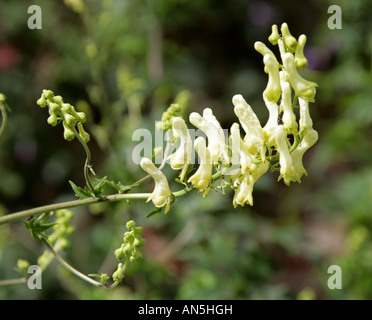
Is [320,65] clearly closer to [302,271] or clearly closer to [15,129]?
[302,271]

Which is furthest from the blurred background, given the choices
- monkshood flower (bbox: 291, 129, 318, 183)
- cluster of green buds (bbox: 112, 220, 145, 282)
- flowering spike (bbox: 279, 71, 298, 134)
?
flowering spike (bbox: 279, 71, 298, 134)

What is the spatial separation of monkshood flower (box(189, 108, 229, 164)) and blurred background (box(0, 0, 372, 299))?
1152 mm

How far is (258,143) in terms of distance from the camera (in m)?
1.21

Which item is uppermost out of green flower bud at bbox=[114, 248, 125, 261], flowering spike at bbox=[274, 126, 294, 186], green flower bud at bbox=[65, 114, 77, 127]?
green flower bud at bbox=[65, 114, 77, 127]

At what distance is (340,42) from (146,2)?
1669 millimetres

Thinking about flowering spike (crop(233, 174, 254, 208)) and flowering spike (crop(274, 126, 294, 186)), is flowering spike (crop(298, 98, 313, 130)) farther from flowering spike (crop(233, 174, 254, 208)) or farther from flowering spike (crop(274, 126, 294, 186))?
flowering spike (crop(233, 174, 254, 208))

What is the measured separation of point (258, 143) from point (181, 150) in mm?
195

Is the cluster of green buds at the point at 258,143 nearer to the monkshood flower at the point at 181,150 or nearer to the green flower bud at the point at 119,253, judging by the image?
the monkshood flower at the point at 181,150

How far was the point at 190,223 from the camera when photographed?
2588 mm

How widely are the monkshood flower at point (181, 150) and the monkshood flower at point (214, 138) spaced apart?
4 centimetres

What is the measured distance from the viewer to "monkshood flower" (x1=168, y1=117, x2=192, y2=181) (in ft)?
4.07

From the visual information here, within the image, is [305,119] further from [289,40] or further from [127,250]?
[127,250]

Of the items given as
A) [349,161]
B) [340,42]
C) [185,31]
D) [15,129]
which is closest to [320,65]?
[340,42]

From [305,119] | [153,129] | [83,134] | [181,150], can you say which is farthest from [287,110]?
[153,129]
